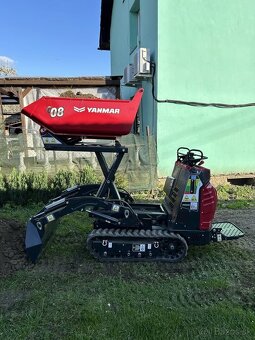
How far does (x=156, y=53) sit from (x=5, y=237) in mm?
5880

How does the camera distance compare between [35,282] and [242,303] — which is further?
[35,282]

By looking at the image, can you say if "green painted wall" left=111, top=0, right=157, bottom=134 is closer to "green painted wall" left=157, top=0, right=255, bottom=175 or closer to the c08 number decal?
"green painted wall" left=157, top=0, right=255, bottom=175

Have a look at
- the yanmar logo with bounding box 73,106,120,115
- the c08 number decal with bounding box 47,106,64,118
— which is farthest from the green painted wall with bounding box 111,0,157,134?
the c08 number decal with bounding box 47,106,64,118

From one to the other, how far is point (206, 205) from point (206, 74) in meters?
5.33

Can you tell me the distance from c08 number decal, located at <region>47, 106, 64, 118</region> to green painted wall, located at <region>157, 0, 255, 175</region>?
15.9 ft

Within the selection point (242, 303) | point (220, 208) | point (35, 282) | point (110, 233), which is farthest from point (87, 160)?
point (242, 303)

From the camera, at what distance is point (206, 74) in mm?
8531

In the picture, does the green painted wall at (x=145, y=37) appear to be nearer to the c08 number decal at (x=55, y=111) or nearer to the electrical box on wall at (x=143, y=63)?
the electrical box on wall at (x=143, y=63)

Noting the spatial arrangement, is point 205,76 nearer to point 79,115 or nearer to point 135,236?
point 79,115

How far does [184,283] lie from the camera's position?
3557 mm

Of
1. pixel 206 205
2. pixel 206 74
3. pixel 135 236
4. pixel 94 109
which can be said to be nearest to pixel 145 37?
pixel 206 74

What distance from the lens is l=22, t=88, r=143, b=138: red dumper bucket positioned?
3.87m

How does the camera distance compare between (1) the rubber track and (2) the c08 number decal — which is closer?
(2) the c08 number decal

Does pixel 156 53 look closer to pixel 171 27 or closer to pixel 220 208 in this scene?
pixel 171 27
